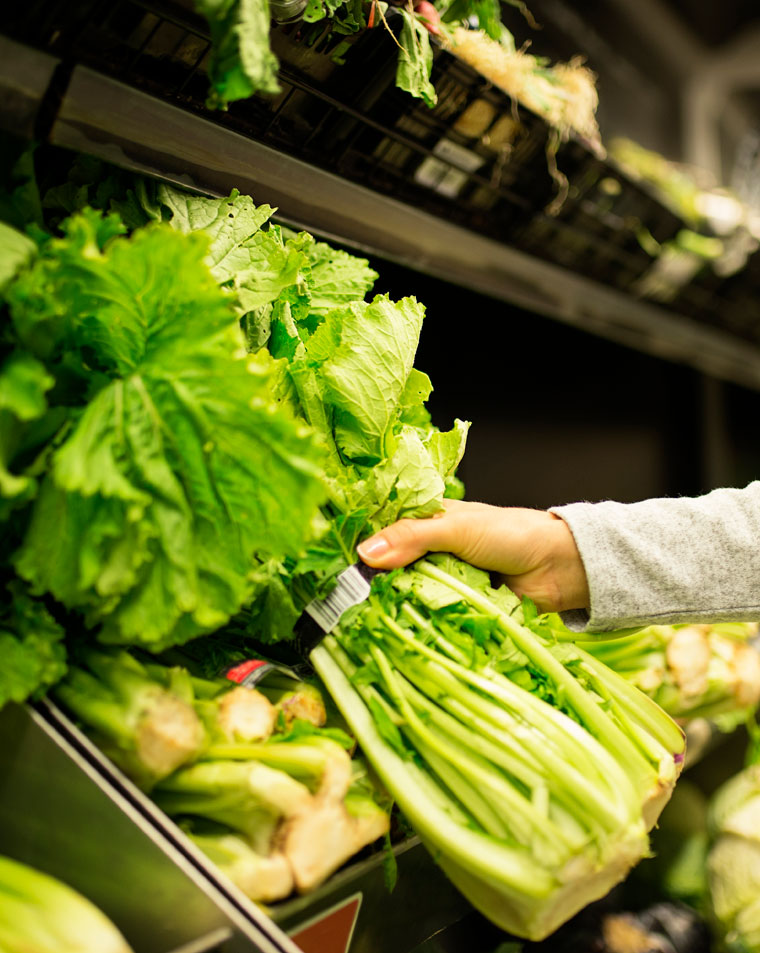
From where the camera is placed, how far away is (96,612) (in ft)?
2.25

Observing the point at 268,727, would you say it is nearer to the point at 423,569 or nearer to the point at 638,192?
the point at 423,569

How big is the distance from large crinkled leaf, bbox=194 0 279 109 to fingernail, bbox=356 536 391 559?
49 cm

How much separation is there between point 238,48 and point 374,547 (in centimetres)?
53

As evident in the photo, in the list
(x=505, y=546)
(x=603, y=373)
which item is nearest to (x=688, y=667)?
(x=505, y=546)

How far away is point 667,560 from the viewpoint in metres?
1.07

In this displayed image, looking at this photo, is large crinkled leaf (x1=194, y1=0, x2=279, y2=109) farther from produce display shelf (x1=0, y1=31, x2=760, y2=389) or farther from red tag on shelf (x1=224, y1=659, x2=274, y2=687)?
red tag on shelf (x1=224, y1=659, x2=274, y2=687)

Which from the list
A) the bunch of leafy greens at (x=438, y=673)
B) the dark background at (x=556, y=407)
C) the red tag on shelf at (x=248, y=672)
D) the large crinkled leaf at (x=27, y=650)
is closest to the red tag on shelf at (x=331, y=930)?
the bunch of leafy greens at (x=438, y=673)

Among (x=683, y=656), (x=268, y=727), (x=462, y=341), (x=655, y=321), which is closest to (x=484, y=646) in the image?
(x=268, y=727)

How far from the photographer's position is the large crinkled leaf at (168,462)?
646mm

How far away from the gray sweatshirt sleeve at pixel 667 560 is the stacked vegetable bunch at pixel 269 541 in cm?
15

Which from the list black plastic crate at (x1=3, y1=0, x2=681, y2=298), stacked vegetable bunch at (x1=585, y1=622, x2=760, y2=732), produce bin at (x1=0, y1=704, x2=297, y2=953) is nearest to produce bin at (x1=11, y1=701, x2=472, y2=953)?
produce bin at (x1=0, y1=704, x2=297, y2=953)

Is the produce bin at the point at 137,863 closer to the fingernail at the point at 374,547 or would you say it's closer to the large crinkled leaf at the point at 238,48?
the fingernail at the point at 374,547

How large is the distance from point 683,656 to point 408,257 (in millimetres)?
846

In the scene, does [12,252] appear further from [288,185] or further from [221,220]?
[288,185]
